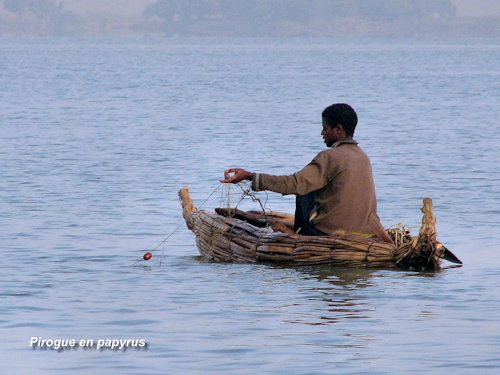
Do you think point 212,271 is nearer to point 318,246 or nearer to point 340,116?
point 318,246

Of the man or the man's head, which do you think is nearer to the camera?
the man

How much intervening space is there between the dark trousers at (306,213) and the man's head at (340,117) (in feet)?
2.26

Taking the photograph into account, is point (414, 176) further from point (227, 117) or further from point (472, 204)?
point (227, 117)

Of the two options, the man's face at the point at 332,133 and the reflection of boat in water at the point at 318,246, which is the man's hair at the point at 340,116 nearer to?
the man's face at the point at 332,133

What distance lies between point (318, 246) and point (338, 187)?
1.93ft

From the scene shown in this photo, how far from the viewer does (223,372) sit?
280 inches

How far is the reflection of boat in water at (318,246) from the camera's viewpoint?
10.1m

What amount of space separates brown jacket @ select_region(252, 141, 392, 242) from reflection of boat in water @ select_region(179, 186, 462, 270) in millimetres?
133

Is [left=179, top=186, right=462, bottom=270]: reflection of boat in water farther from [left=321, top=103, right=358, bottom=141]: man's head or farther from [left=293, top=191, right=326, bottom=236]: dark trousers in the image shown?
[left=321, top=103, right=358, bottom=141]: man's head


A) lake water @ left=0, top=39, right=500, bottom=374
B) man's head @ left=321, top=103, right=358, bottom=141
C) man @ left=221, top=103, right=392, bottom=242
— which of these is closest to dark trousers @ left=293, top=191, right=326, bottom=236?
man @ left=221, top=103, right=392, bottom=242

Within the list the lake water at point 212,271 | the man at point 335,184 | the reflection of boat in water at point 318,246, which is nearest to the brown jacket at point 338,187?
the man at point 335,184

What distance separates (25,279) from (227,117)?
1072 inches

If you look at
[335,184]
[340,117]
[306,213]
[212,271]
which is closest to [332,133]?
[340,117]

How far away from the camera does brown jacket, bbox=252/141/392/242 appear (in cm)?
994
